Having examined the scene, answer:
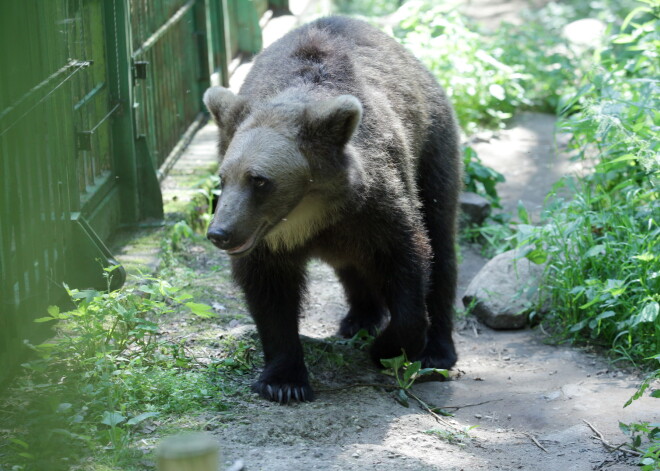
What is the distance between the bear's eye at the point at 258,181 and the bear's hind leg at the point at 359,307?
1.84 m

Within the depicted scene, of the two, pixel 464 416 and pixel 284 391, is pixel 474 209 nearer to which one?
pixel 464 416

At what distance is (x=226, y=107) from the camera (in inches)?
191

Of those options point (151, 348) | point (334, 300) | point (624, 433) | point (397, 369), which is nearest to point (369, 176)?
point (397, 369)

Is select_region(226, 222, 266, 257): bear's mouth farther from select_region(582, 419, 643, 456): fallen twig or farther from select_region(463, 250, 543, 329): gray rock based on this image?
select_region(463, 250, 543, 329): gray rock

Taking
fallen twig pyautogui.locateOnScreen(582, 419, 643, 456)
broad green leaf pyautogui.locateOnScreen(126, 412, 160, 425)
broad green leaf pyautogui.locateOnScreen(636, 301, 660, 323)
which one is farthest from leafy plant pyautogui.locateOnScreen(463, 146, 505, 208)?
broad green leaf pyautogui.locateOnScreen(126, 412, 160, 425)

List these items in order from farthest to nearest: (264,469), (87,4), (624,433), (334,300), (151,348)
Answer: (334,300), (87,4), (151,348), (624,433), (264,469)

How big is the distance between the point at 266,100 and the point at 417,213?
1.06 m

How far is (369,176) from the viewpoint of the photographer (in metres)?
4.81

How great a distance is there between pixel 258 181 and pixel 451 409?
178 centimetres

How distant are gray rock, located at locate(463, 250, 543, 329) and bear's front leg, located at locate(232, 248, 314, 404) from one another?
198 cm

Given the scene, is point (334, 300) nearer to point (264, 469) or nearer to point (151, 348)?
point (151, 348)

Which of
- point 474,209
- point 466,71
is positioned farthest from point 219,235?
point 466,71

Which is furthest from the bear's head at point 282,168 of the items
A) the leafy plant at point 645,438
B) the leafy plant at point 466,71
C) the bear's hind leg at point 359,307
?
the leafy plant at point 466,71

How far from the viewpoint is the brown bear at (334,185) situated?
178 inches
